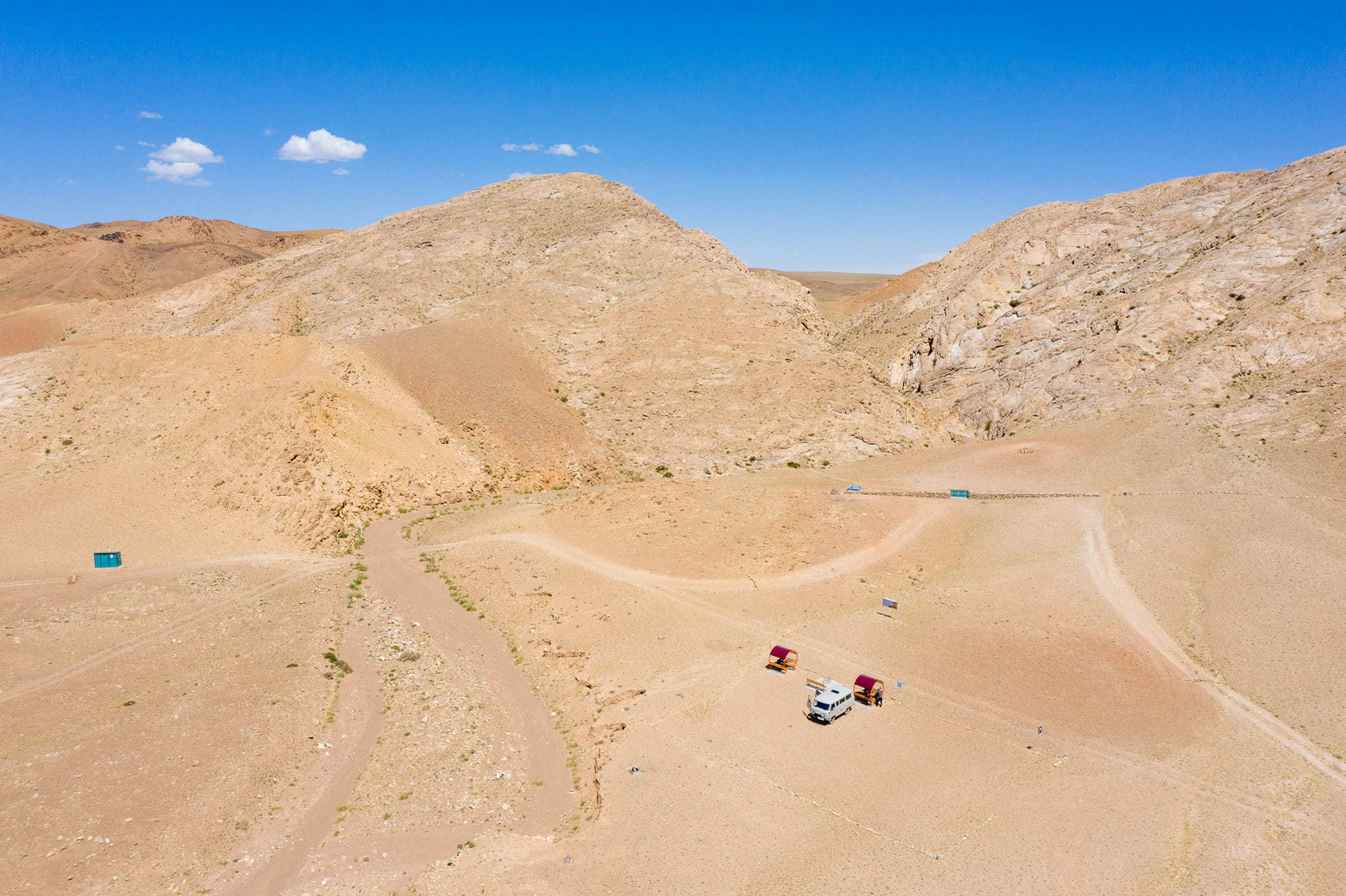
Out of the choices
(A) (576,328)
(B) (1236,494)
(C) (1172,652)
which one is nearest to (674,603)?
(C) (1172,652)

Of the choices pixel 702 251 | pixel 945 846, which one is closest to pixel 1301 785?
pixel 945 846

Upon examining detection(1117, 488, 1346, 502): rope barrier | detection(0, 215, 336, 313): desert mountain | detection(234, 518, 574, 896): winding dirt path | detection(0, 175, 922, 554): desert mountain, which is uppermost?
detection(0, 215, 336, 313): desert mountain

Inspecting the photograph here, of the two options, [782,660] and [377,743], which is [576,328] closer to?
[782,660]

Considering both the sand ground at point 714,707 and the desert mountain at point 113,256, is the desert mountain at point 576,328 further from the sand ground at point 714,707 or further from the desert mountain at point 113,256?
the desert mountain at point 113,256

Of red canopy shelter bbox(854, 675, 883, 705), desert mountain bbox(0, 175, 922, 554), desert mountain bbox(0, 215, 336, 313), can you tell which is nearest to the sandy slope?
desert mountain bbox(0, 175, 922, 554)

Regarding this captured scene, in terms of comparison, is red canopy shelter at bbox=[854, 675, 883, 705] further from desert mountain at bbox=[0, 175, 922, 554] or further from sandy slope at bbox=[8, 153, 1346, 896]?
desert mountain at bbox=[0, 175, 922, 554]

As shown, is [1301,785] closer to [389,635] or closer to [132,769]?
[389,635]
